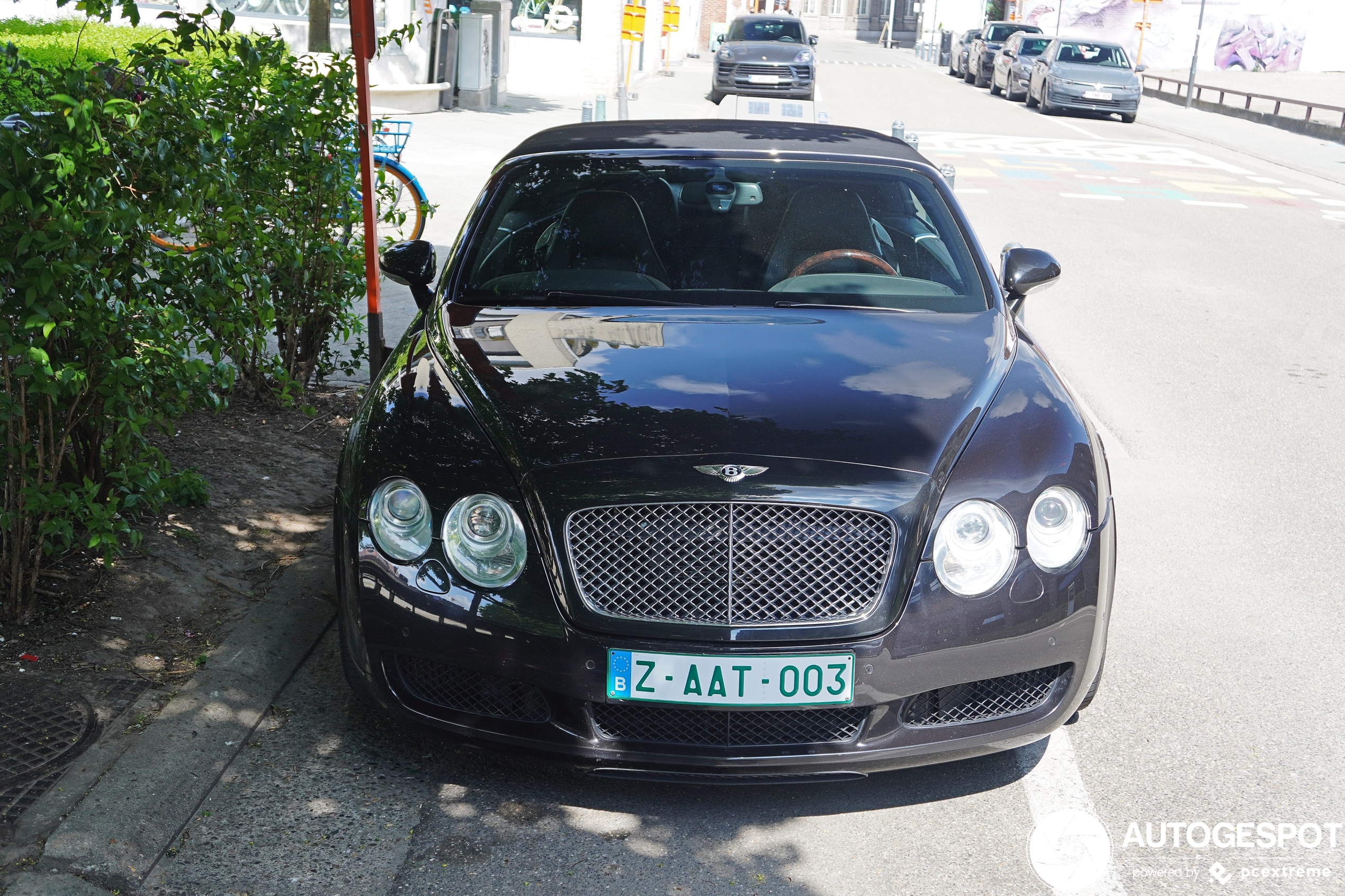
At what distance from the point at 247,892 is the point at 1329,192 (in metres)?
19.3

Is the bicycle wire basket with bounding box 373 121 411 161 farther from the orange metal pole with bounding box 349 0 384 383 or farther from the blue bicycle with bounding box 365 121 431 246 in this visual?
the orange metal pole with bounding box 349 0 384 383

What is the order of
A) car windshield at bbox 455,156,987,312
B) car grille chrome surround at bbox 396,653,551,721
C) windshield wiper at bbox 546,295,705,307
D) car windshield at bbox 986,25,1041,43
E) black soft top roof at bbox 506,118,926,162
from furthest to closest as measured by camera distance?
car windshield at bbox 986,25,1041,43 → black soft top roof at bbox 506,118,926,162 → car windshield at bbox 455,156,987,312 → windshield wiper at bbox 546,295,705,307 → car grille chrome surround at bbox 396,653,551,721

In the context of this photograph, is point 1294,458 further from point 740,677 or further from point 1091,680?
point 740,677

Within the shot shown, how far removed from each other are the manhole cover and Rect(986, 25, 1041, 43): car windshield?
4364 centimetres

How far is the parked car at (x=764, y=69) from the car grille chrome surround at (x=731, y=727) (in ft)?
84.1

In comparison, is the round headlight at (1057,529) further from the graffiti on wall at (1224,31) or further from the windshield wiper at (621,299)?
the graffiti on wall at (1224,31)

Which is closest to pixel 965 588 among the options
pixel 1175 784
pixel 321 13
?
pixel 1175 784

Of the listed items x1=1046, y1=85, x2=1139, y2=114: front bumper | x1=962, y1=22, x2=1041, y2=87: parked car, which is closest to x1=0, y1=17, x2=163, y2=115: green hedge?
x1=1046, y1=85, x2=1139, y2=114: front bumper

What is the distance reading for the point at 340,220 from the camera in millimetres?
6090

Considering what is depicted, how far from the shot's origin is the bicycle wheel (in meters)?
6.61

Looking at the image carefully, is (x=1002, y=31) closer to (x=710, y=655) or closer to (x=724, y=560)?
(x=724, y=560)

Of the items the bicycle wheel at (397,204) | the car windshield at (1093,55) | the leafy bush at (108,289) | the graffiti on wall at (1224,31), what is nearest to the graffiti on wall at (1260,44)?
the graffiti on wall at (1224,31)

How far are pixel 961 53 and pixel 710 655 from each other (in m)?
49.5

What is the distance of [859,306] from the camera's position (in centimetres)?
430
